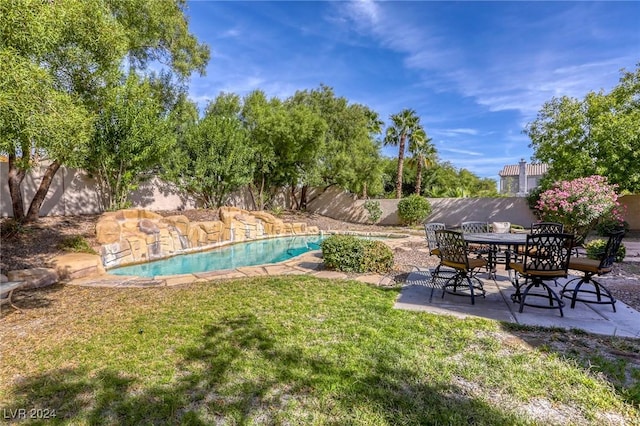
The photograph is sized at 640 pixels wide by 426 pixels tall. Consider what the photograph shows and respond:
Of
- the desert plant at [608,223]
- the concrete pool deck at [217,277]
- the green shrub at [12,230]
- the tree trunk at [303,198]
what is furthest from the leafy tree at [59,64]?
the desert plant at [608,223]

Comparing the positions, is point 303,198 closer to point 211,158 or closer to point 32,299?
point 211,158

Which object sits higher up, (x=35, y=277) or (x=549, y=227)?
(x=549, y=227)

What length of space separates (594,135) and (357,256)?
1269 centimetres

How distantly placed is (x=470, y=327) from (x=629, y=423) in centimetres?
142

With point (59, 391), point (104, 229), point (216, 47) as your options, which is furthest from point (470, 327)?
point (216, 47)

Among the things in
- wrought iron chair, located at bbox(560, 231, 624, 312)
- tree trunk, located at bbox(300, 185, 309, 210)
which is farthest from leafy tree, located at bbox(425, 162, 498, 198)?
wrought iron chair, located at bbox(560, 231, 624, 312)

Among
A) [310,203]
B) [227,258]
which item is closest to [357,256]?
[227,258]

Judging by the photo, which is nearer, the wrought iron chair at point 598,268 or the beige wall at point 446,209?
the wrought iron chair at point 598,268

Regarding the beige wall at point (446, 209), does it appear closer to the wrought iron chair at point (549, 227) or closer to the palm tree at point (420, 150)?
the palm tree at point (420, 150)

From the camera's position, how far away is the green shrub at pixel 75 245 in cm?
680

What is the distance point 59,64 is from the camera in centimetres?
513

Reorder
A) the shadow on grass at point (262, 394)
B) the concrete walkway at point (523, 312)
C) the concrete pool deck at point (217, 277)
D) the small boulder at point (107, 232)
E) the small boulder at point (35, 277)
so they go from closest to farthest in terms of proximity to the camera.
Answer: the shadow on grass at point (262, 394), the concrete walkway at point (523, 312), the small boulder at point (35, 277), the concrete pool deck at point (217, 277), the small boulder at point (107, 232)

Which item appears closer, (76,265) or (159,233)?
(76,265)

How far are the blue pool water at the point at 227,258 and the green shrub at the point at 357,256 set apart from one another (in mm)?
2469
